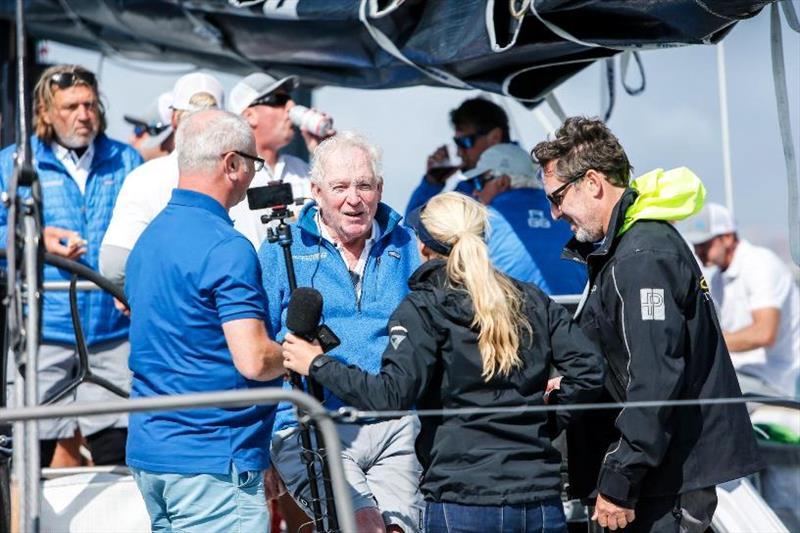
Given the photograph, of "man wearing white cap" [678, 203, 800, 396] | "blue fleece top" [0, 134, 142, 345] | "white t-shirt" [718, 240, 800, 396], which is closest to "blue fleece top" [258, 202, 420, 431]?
"blue fleece top" [0, 134, 142, 345]

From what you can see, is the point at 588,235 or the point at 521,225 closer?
the point at 588,235

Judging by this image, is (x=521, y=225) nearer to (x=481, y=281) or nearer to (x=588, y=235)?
(x=588, y=235)

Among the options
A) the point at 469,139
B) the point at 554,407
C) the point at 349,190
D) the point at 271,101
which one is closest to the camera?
the point at 554,407

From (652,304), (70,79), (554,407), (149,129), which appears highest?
(70,79)

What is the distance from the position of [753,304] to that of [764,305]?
2.8 inches

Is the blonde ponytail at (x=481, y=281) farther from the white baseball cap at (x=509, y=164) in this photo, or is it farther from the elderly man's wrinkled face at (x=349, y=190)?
the white baseball cap at (x=509, y=164)

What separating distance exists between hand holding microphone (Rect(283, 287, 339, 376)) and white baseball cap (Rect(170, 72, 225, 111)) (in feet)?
6.96

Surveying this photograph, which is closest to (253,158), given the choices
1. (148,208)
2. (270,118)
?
(148,208)

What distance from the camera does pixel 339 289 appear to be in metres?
4.47

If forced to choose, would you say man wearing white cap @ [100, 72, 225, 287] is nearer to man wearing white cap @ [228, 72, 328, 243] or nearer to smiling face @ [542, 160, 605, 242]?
man wearing white cap @ [228, 72, 328, 243]

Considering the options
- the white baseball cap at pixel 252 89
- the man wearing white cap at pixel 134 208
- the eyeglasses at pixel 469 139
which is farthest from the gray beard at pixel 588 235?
the eyeglasses at pixel 469 139

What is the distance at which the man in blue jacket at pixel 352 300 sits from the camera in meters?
4.44

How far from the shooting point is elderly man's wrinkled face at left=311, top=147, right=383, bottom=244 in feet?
14.6

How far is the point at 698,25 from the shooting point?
4523 millimetres
